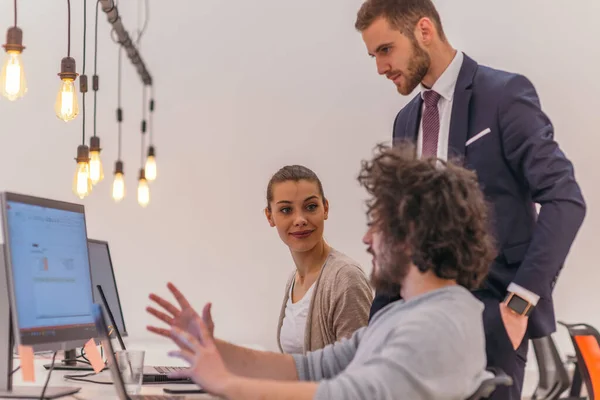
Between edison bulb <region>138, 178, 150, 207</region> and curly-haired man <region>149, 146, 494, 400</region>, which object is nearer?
curly-haired man <region>149, 146, 494, 400</region>

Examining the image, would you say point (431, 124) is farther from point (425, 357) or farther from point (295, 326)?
point (425, 357)

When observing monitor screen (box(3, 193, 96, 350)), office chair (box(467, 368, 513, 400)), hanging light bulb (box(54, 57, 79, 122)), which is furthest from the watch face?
hanging light bulb (box(54, 57, 79, 122))

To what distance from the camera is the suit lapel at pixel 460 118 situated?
7.09ft

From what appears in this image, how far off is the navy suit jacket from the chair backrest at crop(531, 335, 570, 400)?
332 millimetres

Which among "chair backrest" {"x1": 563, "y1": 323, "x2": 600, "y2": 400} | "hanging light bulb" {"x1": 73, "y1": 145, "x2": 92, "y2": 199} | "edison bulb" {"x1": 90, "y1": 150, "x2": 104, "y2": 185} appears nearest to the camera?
"chair backrest" {"x1": 563, "y1": 323, "x2": 600, "y2": 400}

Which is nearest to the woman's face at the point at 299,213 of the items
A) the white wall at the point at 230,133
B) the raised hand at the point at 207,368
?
the raised hand at the point at 207,368

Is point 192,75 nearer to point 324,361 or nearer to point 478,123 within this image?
point 478,123

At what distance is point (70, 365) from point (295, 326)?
30.7 inches

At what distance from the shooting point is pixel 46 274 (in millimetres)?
1935

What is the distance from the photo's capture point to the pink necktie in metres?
2.27

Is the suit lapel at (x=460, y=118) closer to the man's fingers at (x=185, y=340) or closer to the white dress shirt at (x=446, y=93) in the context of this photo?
the white dress shirt at (x=446, y=93)

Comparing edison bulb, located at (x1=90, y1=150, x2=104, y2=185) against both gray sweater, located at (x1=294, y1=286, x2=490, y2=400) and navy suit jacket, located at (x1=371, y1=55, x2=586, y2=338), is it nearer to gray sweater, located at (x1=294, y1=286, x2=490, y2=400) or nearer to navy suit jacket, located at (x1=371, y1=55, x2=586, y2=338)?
navy suit jacket, located at (x1=371, y1=55, x2=586, y2=338)

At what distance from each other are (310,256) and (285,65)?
360 centimetres

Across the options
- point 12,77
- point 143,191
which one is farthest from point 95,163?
point 12,77
